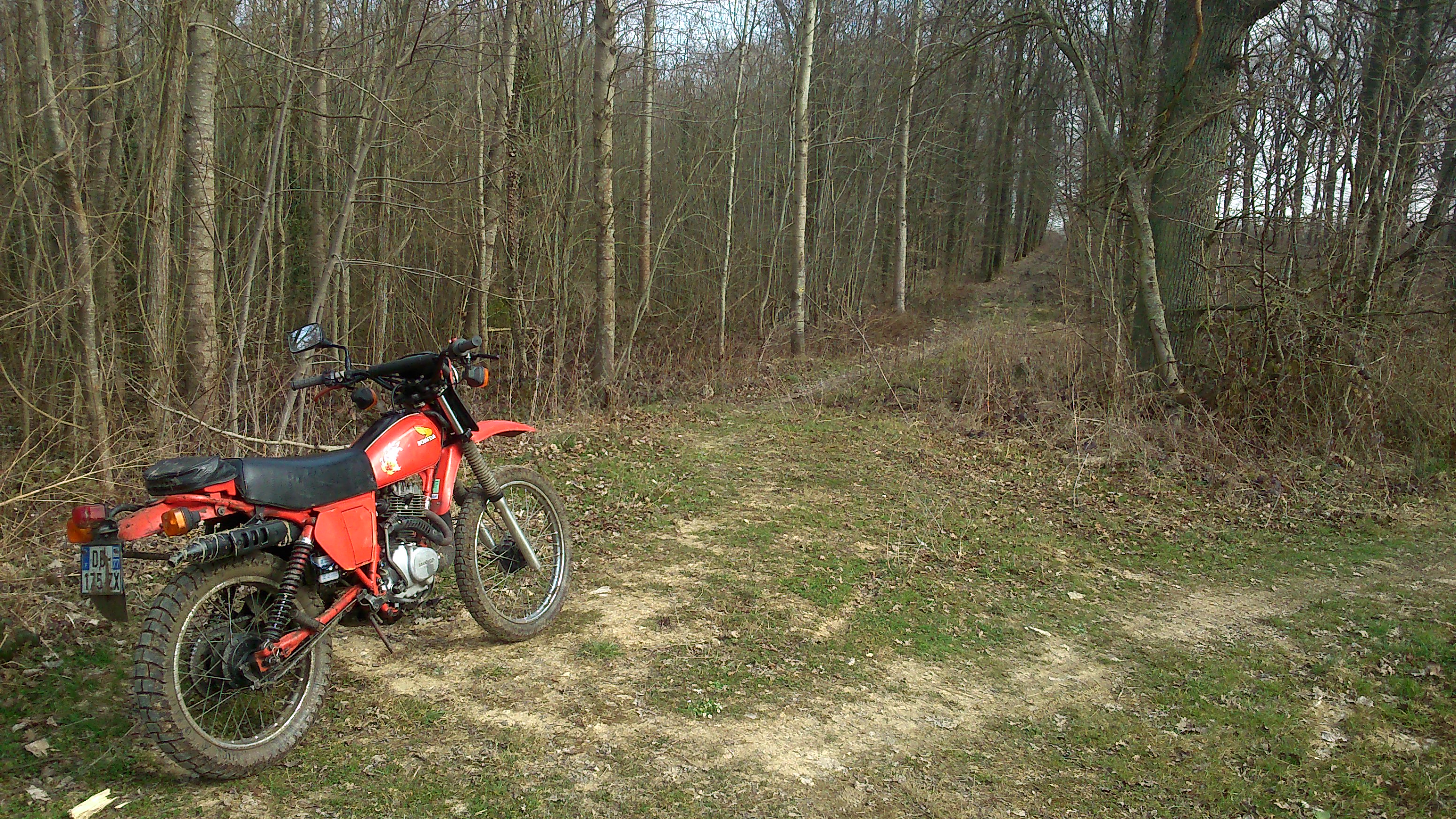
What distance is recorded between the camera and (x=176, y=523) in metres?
2.93

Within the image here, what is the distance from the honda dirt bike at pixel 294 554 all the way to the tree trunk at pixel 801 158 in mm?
12865

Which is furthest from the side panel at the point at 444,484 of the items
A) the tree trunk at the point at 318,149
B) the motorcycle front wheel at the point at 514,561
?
the tree trunk at the point at 318,149

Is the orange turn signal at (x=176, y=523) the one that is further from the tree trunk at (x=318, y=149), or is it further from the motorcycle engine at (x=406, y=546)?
the tree trunk at (x=318, y=149)

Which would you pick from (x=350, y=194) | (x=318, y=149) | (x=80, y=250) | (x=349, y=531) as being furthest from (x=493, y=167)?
(x=349, y=531)

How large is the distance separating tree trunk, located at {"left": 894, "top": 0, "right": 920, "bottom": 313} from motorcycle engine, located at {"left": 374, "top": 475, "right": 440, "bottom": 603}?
1622 centimetres

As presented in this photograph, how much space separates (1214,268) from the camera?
10.1m

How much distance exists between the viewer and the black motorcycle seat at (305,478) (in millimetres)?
3209

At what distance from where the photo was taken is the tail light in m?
2.80

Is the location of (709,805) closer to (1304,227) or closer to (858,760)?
(858,760)

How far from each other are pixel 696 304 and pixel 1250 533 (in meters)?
13.3

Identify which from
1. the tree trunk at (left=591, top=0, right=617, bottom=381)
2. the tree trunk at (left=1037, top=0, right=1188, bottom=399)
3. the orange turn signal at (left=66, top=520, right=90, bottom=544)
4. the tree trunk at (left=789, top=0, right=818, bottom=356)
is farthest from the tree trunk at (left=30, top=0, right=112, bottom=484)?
the tree trunk at (left=789, top=0, right=818, bottom=356)

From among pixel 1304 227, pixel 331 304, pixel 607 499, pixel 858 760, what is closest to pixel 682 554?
pixel 607 499

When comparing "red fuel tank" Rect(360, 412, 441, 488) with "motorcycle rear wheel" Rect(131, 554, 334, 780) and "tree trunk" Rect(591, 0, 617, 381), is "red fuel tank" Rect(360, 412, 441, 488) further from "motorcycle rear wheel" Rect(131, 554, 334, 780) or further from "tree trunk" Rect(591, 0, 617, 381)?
"tree trunk" Rect(591, 0, 617, 381)

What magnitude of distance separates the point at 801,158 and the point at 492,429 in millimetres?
12634
